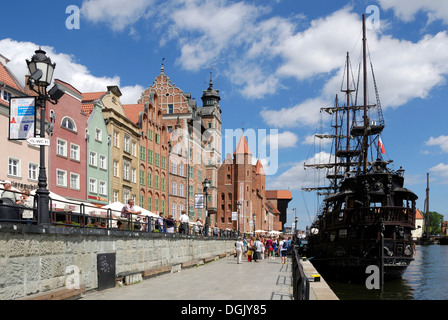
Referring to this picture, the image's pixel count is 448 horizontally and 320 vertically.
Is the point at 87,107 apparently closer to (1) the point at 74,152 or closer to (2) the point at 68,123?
(2) the point at 68,123

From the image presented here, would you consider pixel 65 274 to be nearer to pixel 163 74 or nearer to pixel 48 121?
pixel 48 121

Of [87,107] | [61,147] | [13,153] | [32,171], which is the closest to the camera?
[13,153]

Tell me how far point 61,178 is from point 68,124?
417cm

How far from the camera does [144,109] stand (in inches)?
1961

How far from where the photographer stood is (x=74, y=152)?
3562cm

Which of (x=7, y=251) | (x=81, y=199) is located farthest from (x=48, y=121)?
(x=7, y=251)

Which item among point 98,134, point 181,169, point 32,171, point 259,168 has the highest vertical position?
point 98,134

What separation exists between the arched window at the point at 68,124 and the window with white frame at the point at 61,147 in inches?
44.7

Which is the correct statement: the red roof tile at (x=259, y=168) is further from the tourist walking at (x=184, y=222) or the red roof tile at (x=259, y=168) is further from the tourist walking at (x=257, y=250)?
the tourist walking at (x=184, y=222)

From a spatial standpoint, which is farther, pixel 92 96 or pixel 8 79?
pixel 92 96

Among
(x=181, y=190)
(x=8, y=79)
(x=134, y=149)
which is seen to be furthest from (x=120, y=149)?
(x=181, y=190)

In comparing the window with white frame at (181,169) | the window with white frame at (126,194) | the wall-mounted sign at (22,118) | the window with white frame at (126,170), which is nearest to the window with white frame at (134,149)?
the window with white frame at (126,170)
